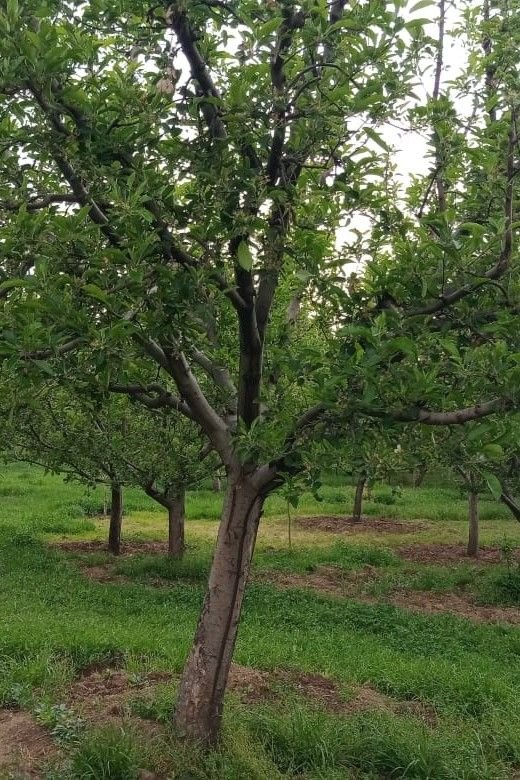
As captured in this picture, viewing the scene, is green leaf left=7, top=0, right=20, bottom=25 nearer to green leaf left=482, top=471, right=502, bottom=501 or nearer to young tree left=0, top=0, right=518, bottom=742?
young tree left=0, top=0, right=518, bottom=742

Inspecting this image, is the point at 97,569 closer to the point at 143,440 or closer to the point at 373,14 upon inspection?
the point at 143,440

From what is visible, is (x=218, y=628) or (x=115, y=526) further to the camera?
(x=115, y=526)

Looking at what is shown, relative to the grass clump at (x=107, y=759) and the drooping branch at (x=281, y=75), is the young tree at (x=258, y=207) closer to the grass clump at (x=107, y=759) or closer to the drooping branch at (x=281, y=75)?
the drooping branch at (x=281, y=75)

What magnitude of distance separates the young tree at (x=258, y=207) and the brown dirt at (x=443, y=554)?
9.88 metres

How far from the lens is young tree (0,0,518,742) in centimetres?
299

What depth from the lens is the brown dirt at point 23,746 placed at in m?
4.03

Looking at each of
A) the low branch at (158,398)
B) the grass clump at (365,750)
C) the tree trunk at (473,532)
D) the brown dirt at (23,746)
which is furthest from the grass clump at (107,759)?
the tree trunk at (473,532)

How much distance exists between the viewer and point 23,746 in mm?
4301

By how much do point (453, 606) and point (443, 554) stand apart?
12.1 feet

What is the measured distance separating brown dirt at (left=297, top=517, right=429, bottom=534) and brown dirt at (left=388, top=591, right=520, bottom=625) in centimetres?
548

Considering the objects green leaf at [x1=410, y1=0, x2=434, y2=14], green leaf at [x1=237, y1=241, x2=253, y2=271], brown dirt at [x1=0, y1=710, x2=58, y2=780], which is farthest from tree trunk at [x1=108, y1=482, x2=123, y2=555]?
green leaf at [x1=410, y1=0, x2=434, y2=14]


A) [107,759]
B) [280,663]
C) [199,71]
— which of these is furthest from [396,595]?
[199,71]

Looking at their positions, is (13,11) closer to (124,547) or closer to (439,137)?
(439,137)

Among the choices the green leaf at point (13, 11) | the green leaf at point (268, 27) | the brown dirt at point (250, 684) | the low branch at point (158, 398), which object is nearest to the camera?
the green leaf at point (13, 11)
